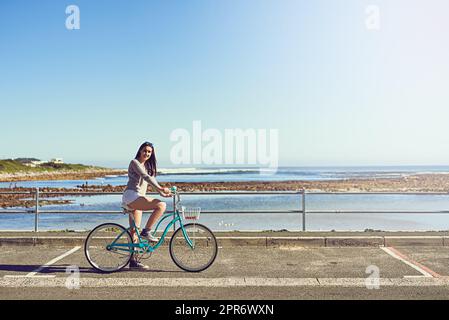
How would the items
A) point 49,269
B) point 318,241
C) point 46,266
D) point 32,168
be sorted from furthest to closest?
1. point 32,168
2. point 318,241
3. point 46,266
4. point 49,269

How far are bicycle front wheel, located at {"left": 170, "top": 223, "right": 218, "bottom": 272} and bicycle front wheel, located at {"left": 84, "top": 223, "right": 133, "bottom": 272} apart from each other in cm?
68

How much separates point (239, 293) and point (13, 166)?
105373 mm

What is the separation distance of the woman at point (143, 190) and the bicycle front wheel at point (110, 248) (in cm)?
14

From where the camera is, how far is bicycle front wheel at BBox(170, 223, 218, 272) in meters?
6.25

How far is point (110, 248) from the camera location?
20.7 ft

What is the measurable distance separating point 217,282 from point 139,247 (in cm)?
136

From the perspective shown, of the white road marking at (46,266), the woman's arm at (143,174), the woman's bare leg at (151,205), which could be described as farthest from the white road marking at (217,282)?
the woman's arm at (143,174)

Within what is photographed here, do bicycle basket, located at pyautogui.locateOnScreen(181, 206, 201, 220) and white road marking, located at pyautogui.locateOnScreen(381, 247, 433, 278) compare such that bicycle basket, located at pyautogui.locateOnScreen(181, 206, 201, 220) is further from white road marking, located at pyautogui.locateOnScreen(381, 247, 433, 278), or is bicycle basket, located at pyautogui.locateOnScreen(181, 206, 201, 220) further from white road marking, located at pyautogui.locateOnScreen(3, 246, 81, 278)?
white road marking, located at pyautogui.locateOnScreen(381, 247, 433, 278)

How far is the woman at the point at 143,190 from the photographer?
241 inches

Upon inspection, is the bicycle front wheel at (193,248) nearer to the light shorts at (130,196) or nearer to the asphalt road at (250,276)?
the asphalt road at (250,276)

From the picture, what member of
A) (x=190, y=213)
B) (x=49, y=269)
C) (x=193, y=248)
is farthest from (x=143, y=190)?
(x=49, y=269)

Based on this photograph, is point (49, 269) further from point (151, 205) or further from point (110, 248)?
point (151, 205)
